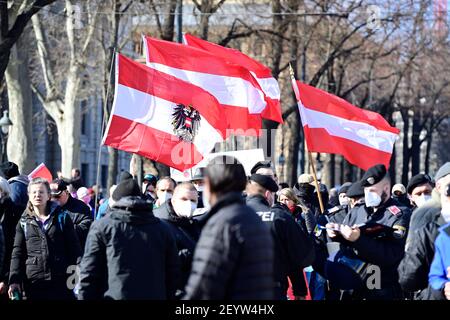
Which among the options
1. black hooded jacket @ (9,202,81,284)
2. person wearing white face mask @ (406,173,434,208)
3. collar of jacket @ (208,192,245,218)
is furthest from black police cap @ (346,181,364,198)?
collar of jacket @ (208,192,245,218)

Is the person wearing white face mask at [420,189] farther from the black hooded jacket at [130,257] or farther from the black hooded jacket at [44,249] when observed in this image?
the black hooded jacket at [130,257]

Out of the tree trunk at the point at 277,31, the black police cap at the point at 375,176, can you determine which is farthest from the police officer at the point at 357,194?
the tree trunk at the point at 277,31

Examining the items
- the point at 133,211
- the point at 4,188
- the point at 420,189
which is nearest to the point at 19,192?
the point at 4,188

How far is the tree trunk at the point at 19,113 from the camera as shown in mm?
27547

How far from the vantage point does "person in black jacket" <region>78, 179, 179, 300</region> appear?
295 inches

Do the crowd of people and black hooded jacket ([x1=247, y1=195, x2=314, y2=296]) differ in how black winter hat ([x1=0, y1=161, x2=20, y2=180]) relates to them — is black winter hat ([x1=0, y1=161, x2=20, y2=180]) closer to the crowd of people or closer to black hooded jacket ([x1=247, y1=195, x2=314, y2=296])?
the crowd of people

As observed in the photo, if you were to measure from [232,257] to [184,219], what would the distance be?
327 cm

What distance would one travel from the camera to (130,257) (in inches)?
295

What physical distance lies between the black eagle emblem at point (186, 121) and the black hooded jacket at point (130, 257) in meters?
5.34

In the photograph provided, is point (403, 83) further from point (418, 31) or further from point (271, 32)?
point (271, 32)

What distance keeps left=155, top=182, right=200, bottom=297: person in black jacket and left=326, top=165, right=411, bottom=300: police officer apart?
1.10 metres

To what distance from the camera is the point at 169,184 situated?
10.5m
